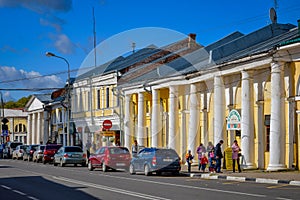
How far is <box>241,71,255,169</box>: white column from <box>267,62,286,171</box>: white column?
2.18 meters

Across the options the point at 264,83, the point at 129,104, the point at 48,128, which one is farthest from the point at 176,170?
the point at 48,128

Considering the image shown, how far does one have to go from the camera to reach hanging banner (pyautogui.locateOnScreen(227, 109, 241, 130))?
101 feet

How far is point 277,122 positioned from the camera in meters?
27.7

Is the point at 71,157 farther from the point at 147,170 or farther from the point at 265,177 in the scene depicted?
the point at 265,177

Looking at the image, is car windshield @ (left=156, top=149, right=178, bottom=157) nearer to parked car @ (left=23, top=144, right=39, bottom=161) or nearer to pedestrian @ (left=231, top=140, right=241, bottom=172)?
pedestrian @ (left=231, top=140, right=241, bottom=172)

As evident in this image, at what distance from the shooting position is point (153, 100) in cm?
4134

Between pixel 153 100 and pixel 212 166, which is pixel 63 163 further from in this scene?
pixel 212 166

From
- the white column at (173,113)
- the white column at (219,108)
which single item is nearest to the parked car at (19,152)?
the white column at (173,113)

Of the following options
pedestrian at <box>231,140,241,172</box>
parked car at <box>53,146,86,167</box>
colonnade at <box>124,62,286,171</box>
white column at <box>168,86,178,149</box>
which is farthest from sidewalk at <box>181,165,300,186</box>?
parked car at <box>53,146,86,167</box>

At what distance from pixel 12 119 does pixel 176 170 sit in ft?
265

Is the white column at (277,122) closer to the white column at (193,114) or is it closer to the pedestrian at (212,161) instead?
the pedestrian at (212,161)

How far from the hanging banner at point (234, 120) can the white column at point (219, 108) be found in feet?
4.41

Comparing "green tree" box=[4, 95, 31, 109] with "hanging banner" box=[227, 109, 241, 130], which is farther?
"green tree" box=[4, 95, 31, 109]

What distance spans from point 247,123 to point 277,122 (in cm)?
266
